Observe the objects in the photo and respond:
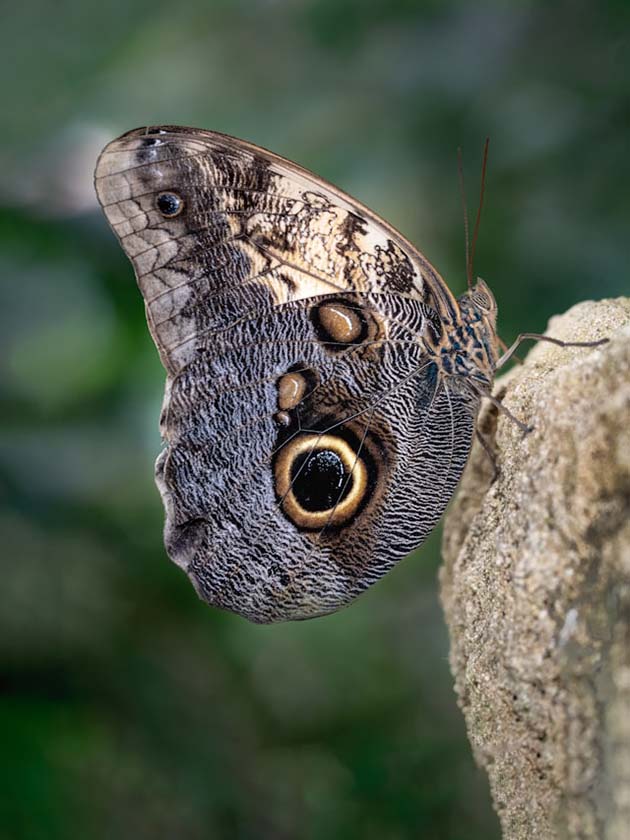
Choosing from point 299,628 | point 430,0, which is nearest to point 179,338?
point 299,628

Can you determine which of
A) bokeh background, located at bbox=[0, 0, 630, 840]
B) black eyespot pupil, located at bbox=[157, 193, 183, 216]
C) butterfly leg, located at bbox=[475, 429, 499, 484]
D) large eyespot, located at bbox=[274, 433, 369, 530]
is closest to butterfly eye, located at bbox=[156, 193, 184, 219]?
black eyespot pupil, located at bbox=[157, 193, 183, 216]

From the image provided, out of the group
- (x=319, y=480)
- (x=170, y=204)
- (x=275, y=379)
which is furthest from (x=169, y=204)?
(x=319, y=480)

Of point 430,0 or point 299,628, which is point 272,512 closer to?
point 299,628

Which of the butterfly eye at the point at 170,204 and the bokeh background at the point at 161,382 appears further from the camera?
the bokeh background at the point at 161,382

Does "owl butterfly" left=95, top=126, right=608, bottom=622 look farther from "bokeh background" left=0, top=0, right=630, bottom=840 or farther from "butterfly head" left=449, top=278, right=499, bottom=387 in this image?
"bokeh background" left=0, top=0, right=630, bottom=840

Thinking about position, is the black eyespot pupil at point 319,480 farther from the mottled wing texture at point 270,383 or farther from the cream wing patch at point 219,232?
the cream wing patch at point 219,232

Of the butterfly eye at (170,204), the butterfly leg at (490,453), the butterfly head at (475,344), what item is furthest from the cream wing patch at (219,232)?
the butterfly leg at (490,453)
